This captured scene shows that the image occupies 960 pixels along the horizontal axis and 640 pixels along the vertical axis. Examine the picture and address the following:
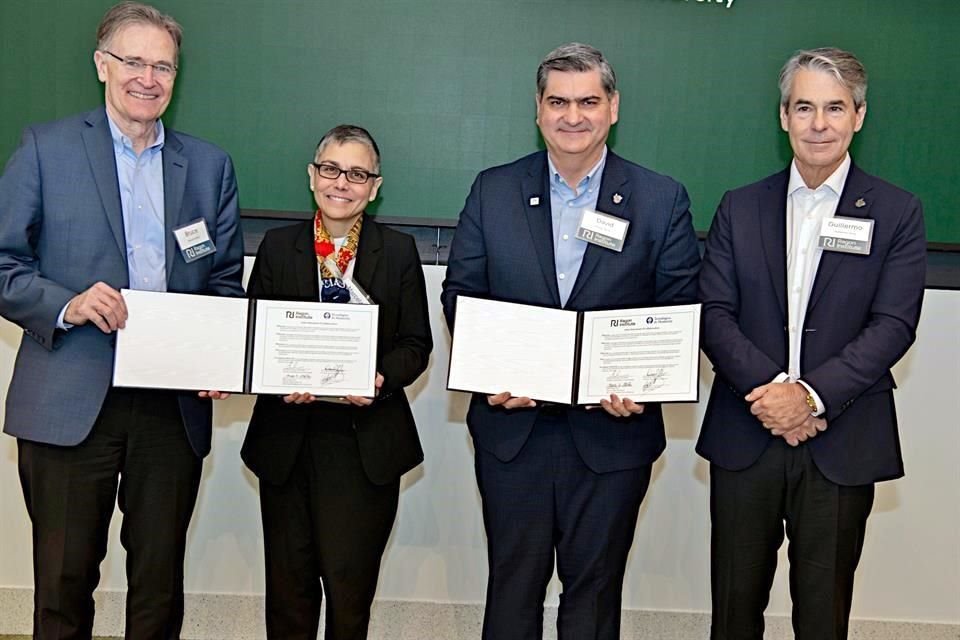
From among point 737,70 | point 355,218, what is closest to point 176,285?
point 355,218

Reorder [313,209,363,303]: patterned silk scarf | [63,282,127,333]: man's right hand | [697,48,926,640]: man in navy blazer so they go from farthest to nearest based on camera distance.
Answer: [313,209,363,303]: patterned silk scarf, [697,48,926,640]: man in navy blazer, [63,282,127,333]: man's right hand

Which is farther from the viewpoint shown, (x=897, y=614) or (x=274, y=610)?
(x=897, y=614)

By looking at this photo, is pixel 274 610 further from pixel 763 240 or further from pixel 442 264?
pixel 763 240

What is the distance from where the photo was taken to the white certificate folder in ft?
8.69

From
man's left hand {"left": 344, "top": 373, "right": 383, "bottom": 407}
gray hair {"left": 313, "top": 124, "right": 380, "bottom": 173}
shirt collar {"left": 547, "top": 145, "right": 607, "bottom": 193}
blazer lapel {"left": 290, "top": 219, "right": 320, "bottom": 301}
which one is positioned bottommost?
man's left hand {"left": 344, "top": 373, "right": 383, "bottom": 407}

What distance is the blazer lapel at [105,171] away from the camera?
2.68 m

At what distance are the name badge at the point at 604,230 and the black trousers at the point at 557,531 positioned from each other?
1.65ft

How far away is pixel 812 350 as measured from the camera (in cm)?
271

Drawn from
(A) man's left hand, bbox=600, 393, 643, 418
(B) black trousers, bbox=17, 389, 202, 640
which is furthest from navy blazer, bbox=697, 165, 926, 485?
(B) black trousers, bbox=17, 389, 202, 640

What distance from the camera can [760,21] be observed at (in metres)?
3.57

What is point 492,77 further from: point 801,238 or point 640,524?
point 640,524

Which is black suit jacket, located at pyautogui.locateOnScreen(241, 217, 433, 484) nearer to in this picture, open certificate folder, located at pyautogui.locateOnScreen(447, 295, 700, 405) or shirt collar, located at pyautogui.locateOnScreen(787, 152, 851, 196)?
open certificate folder, located at pyautogui.locateOnScreen(447, 295, 700, 405)

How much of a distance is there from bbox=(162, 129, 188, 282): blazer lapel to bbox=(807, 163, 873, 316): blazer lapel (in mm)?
1738

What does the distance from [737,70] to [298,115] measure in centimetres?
162
